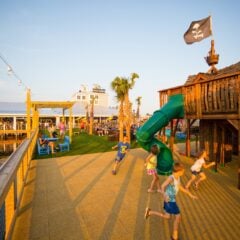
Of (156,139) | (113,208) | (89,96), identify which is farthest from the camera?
(89,96)

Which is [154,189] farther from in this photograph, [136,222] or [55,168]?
[55,168]

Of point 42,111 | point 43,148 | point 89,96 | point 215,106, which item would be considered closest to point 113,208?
point 215,106

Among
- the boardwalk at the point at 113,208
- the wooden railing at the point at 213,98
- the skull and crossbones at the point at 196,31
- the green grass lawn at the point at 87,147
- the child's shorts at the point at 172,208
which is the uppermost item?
the skull and crossbones at the point at 196,31

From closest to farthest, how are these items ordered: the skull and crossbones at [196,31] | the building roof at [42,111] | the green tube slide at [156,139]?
the green tube slide at [156,139] → the skull and crossbones at [196,31] → the building roof at [42,111]

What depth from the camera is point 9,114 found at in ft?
117

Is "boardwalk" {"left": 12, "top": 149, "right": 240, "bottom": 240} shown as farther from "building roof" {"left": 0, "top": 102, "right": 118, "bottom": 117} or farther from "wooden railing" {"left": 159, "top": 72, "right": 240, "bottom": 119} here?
"building roof" {"left": 0, "top": 102, "right": 118, "bottom": 117}

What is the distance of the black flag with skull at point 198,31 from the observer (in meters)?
12.8

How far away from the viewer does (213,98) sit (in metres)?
8.90

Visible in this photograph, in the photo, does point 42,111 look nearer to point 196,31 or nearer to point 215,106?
point 196,31

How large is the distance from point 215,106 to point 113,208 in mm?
5795

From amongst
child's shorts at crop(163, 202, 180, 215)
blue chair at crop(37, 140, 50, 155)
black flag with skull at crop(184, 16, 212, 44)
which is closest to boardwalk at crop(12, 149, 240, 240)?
child's shorts at crop(163, 202, 180, 215)

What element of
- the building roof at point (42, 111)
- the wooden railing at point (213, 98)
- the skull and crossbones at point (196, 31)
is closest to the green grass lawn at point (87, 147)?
the wooden railing at point (213, 98)

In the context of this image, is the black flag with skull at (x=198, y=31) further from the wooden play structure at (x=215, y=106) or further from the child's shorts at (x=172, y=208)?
the child's shorts at (x=172, y=208)

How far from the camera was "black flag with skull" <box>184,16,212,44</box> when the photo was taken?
1279cm
